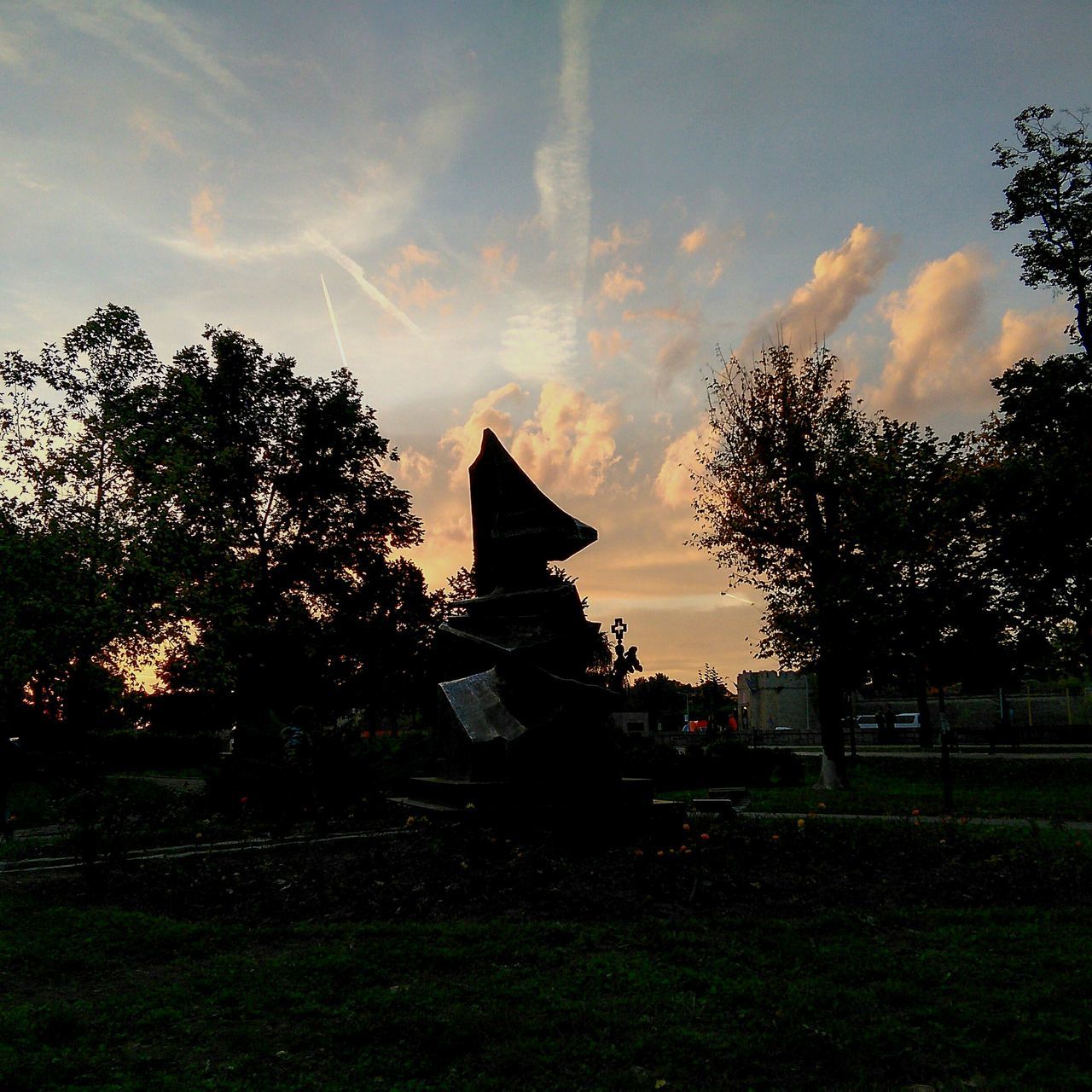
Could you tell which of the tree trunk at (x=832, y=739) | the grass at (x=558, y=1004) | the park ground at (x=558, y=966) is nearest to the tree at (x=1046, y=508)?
the tree trunk at (x=832, y=739)

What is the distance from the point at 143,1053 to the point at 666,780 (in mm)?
19453

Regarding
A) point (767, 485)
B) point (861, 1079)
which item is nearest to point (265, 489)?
point (767, 485)

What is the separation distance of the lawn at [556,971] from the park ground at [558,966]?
2 centimetres

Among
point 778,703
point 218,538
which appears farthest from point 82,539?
point 778,703

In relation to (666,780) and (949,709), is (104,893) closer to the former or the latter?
(666,780)

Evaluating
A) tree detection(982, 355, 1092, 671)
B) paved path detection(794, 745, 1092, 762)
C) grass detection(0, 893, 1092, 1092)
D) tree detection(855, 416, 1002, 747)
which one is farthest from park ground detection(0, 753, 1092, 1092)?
paved path detection(794, 745, 1092, 762)

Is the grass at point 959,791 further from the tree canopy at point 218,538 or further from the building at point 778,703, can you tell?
the building at point 778,703

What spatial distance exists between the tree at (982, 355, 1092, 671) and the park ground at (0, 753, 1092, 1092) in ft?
47.5

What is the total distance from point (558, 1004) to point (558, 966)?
77cm

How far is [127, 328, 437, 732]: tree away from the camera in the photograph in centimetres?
3206

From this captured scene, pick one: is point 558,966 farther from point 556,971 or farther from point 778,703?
point 778,703

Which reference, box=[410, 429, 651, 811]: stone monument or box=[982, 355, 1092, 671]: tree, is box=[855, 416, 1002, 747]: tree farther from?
box=[410, 429, 651, 811]: stone monument

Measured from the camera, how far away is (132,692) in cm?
2325

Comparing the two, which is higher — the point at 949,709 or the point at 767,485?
the point at 767,485
